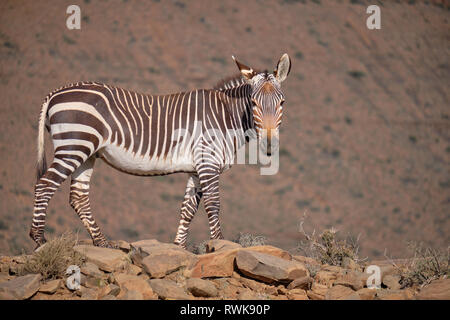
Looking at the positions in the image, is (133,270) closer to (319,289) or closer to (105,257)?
(105,257)

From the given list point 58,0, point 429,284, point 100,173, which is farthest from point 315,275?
point 58,0

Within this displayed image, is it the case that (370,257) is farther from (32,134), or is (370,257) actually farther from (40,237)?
(32,134)

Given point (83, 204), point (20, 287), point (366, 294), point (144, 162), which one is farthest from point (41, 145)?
point (366, 294)

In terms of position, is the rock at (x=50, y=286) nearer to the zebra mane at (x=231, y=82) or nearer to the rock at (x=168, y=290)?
the rock at (x=168, y=290)

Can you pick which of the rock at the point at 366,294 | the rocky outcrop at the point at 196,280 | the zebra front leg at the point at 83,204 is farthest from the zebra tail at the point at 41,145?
the rock at the point at 366,294

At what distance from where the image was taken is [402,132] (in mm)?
8703

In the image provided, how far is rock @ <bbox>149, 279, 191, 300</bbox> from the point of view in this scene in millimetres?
4582

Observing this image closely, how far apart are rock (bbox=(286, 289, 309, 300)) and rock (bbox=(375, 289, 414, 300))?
783mm

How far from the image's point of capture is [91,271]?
4.95 metres

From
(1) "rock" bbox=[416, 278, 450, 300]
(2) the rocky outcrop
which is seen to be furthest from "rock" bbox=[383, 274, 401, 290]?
(1) "rock" bbox=[416, 278, 450, 300]

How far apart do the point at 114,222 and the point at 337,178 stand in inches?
159

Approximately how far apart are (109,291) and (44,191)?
1.57 metres

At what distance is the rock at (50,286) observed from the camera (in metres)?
4.62

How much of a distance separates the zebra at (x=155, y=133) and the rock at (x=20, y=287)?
2.78 ft
